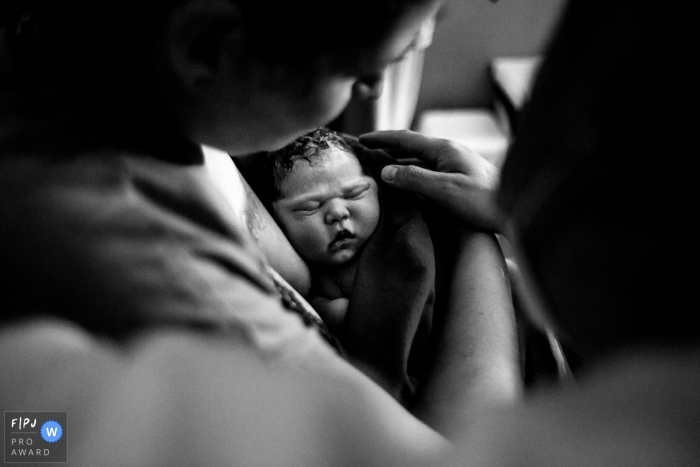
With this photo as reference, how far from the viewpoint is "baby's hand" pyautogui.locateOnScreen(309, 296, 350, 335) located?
2.85 ft

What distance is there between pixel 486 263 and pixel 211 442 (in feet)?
2.17

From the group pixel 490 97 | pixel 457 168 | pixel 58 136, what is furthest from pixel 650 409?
pixel 490 97

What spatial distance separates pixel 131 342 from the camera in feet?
1.25

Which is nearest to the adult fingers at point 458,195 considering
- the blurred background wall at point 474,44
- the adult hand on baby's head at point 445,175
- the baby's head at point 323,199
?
the adult hand on baby's head at point 445,175

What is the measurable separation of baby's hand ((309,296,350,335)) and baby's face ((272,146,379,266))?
0.09 m

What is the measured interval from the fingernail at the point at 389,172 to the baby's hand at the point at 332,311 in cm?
24

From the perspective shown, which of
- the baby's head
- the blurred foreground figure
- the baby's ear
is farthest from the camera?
the baby's head

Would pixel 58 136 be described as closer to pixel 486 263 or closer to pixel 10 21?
pixel 10 21

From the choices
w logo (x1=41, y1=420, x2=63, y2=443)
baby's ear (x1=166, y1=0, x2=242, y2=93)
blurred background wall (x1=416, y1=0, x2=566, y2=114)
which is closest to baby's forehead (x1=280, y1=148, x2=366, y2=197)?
baby's ear (x1=166, y1=0, x2=242, y2=93)

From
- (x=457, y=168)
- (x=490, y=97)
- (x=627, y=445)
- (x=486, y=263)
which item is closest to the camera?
(x=627, y=445)

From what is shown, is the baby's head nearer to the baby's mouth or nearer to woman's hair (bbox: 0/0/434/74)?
the baby's mouth

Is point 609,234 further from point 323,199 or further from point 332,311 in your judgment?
point 323,199

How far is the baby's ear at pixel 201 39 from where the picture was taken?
394mm

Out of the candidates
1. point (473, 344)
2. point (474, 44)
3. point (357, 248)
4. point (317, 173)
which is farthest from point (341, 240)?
point (474, 44)
